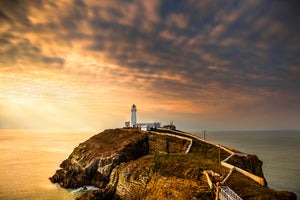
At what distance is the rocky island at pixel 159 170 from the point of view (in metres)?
21.8

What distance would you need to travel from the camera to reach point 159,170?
2838cm

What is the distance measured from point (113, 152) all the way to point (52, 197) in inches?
546

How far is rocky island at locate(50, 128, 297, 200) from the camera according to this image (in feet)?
71.4

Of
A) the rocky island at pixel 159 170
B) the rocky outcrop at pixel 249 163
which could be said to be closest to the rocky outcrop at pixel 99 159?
the rocky island at pixel 159 170

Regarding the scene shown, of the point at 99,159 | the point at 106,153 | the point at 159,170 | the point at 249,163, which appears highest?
the point at 106,153

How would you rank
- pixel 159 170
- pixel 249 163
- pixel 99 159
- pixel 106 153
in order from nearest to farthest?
pixel 159 170
pixel 249 163
pixel 99 159
pixel 106 153

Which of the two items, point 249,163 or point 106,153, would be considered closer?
point 249,163

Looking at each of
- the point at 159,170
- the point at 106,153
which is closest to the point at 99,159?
the point at 106,153

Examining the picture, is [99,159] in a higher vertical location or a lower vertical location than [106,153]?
lower

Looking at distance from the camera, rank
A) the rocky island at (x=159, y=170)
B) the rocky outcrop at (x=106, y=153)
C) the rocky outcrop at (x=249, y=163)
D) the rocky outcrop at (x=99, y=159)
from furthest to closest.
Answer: the rocky outcrop at (x=106, y=153) → the rocky outcrop at (x=99, y=159) → the rocky outcrop at (x=249, y=163) → the rocky island at (x=159, y=170)

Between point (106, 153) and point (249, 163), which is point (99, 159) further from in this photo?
point (249, 163)

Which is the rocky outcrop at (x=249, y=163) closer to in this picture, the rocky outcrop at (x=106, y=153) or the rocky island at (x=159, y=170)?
the rocky island at (x=159, y=170)

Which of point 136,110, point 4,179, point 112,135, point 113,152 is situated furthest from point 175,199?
point 136,110

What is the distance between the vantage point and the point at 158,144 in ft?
157
